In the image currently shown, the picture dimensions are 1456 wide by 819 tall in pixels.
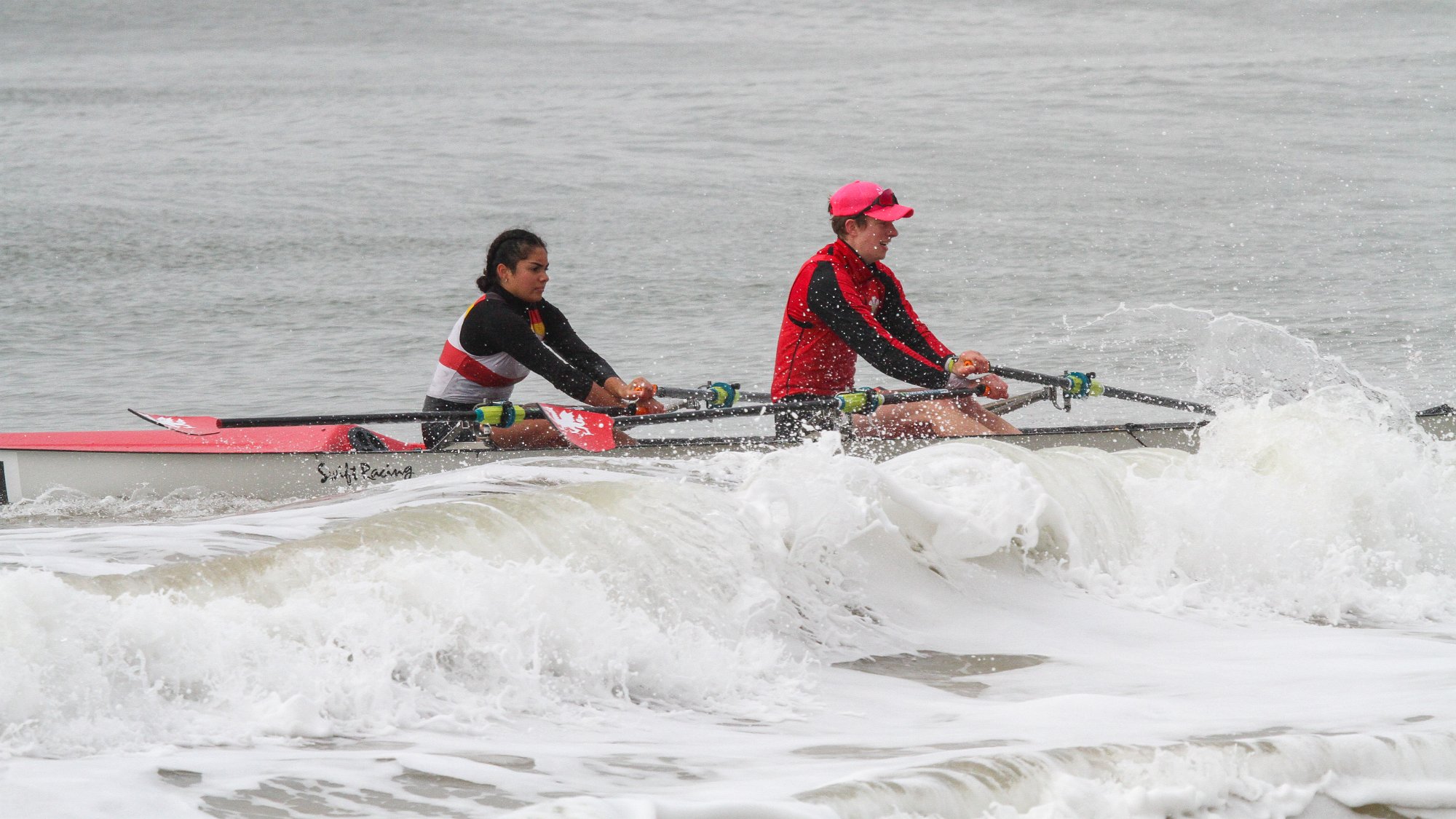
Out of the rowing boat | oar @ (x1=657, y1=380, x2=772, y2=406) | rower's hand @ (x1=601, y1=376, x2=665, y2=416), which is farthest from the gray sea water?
rower's hand @ (x1=601, y1=376, x2=665, y2=416)

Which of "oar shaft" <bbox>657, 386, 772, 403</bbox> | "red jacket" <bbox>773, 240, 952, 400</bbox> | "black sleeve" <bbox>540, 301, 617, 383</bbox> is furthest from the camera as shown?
"oar shaft" <bbox>657, 386, 772, 403</bbox>

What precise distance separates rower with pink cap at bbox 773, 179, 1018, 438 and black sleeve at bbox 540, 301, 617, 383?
89cm

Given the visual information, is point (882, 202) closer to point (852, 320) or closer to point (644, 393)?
point (852, 320)

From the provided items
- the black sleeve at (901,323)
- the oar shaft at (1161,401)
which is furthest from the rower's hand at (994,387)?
the oar shaft at (1161,401)

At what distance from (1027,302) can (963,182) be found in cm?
720

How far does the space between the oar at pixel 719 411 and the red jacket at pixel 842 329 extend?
108 mm

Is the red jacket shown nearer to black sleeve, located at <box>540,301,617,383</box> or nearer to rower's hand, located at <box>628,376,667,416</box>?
rower's hand, located at <box>628,376,667,416</box>

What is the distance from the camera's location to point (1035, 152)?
2338 centimetres

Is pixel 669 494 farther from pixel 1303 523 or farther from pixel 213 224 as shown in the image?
pixel 213 224

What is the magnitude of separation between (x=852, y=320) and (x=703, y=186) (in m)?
14.6

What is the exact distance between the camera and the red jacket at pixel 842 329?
693cm

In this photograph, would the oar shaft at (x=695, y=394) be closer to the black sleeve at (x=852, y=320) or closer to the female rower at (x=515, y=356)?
the female rower at (x=515, y=356)

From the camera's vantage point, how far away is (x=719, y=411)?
7121 mm

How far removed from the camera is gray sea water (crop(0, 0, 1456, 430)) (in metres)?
13.3
